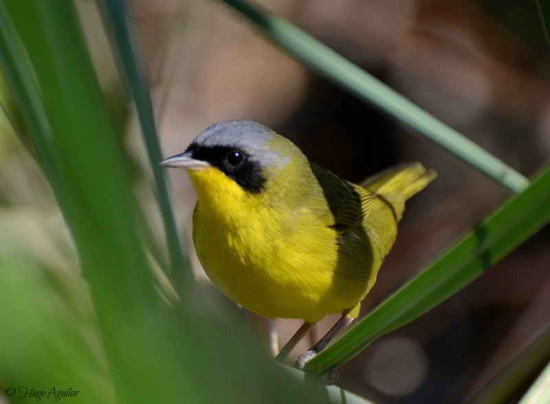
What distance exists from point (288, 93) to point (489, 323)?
52.8 inches

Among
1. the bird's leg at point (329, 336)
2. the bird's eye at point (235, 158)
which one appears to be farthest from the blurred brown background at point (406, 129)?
the bird's eye at point (235, 158)

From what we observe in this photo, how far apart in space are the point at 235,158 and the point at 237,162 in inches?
0.4

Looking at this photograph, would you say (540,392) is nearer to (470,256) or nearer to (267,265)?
(470,256)

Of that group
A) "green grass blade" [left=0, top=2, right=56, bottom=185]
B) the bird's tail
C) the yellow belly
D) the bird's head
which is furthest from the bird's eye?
"green grass blade" [left=0, top=2, right=56, bottom=185]

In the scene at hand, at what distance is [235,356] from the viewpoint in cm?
46

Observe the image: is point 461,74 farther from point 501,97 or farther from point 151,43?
point 151,43

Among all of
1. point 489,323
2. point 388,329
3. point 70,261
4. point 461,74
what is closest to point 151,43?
point 461,74

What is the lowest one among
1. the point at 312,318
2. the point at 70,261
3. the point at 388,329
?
the point at 312,318

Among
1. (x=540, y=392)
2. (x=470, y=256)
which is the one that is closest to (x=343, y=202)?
(x=540, y=392)

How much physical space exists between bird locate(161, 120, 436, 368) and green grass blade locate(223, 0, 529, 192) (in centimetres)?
38

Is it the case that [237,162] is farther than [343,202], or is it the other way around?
[343,202]

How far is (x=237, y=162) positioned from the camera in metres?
1.91

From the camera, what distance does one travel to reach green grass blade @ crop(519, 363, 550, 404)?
1.13m

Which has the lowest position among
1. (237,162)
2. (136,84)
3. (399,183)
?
(399,183)
